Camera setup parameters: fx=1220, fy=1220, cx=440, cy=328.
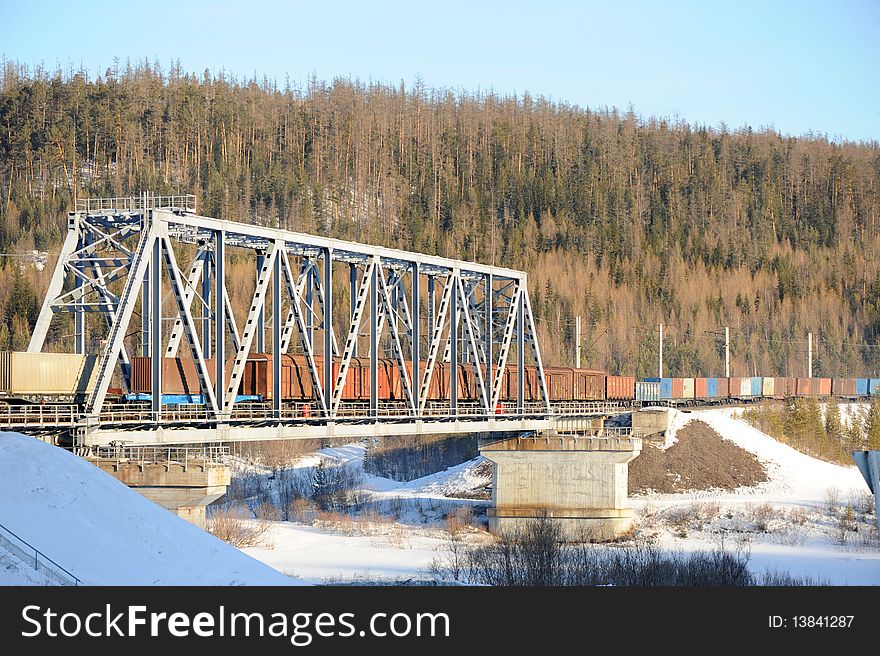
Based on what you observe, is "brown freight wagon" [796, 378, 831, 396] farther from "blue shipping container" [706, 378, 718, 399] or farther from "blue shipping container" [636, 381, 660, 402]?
"blue shipping container" [636, 381, 660, 402]

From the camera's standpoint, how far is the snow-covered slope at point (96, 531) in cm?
3662

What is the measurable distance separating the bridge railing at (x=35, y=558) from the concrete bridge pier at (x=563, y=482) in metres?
46.0

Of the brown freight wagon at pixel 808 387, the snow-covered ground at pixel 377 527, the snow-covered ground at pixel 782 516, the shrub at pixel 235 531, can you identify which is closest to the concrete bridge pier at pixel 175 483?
the snow-covered ground at pixel 377 527

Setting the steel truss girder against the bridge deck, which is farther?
the steel truss girder

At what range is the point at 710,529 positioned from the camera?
78.2 meters

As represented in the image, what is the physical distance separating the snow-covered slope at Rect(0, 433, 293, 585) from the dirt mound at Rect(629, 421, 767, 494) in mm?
54460

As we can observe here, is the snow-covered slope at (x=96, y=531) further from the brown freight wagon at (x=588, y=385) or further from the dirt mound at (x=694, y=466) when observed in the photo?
the brown freight wagon at (x=588, y=385)

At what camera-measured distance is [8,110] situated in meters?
192

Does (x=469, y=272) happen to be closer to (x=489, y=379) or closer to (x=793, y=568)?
(x=489, y=379)

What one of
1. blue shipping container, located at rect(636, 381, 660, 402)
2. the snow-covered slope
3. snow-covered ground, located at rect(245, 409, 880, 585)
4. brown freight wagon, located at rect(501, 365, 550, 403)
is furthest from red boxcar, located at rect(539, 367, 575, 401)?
the snow-covered slope

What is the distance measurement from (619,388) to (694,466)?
15364mm

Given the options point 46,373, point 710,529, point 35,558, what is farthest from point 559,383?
point 35,558

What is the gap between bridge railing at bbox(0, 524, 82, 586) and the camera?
3475cm
